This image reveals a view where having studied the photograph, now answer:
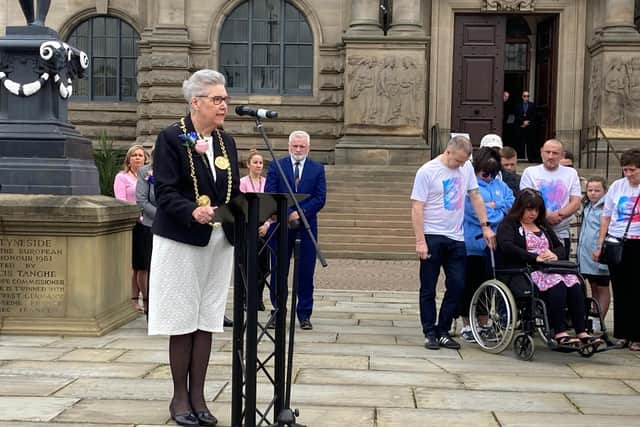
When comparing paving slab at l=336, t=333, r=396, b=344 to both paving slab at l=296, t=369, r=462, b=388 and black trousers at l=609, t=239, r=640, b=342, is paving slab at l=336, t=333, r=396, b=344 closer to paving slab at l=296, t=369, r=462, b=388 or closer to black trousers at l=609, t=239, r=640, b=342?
paving slab at l=296, t=369, r=462, b=388

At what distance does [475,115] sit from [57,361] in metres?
16.1

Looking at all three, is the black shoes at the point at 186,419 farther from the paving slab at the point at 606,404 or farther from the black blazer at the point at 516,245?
the black blazer at the point at 516,245

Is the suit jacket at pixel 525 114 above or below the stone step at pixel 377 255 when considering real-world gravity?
above

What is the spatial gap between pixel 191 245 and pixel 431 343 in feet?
10.6

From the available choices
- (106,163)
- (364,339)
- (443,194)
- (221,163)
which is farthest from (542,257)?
(106,163)

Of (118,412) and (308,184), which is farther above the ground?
(308,184)

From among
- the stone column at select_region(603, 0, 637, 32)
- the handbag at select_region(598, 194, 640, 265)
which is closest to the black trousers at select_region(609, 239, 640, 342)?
the handbag at select_region(598, 194, 640, 265)

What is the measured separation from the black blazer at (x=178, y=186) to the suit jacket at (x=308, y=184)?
3503 mm

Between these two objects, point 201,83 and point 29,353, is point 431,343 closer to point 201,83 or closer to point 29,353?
point 29,353

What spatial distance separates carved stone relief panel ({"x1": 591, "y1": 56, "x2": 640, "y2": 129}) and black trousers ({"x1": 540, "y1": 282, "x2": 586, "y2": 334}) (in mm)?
13455

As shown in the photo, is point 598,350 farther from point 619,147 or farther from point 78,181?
point 619,147

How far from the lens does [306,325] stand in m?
7.98

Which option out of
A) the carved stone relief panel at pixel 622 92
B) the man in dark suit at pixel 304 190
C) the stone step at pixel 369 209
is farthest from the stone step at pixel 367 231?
the man in dark suit at pixel 304 190

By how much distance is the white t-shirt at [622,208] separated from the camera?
7.41 meters
